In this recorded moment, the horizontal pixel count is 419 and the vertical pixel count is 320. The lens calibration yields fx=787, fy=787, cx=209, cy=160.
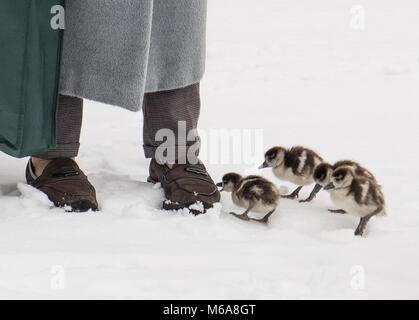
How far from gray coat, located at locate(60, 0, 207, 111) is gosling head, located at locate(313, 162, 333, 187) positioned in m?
0.65

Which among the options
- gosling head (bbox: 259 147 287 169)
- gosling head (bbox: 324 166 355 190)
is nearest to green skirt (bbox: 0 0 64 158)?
gosling head (bbox: 259 147 287 169)

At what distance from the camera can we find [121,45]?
2586 millimetres

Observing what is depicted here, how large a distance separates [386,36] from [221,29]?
1351 mm

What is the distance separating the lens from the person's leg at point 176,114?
293 cm

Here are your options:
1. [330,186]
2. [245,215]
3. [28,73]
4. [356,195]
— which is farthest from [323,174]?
[28,73]

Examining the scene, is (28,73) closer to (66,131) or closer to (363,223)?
(66,131)

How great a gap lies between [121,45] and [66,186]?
0.54m

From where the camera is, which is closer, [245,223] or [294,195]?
[245,223]

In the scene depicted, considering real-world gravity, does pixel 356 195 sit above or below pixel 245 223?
above

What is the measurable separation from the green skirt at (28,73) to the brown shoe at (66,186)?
154 millimetres

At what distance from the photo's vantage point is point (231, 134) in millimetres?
3863

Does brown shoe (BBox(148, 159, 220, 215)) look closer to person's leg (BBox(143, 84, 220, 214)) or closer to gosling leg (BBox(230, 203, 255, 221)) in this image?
person's leg (BBox(143, 84, 220, 214))

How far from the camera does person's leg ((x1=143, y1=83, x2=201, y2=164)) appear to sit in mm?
2926

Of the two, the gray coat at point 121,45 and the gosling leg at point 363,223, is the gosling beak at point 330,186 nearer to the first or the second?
the gosling leg at point 363,223
